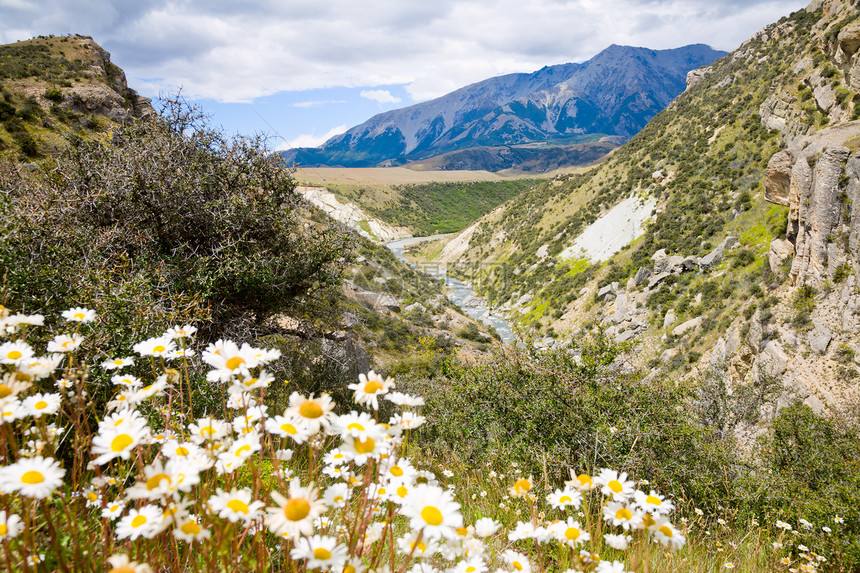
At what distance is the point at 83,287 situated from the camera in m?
4.25

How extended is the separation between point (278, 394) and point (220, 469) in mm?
3987

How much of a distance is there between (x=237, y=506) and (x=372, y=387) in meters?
0.58

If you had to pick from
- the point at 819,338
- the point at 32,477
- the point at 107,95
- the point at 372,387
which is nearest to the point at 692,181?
the point at 819,338

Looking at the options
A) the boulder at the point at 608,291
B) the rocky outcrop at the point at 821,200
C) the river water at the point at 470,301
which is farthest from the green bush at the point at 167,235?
the boulder at the point at 608,291

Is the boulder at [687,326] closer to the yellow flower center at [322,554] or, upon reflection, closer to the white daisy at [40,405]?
the yellow flower center at [322,554]

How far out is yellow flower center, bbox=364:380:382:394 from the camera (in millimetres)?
1501

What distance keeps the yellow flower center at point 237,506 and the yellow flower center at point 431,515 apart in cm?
57

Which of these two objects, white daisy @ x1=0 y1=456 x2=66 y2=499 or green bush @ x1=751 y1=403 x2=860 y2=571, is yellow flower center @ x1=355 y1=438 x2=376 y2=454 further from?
green bush @ x1=751 y1=403 x2=860 y2=571

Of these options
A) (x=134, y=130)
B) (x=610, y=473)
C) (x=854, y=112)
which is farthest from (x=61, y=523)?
(x=854, y=112)

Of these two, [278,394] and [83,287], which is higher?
[83,287]

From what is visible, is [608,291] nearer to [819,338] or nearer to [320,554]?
[819,338]

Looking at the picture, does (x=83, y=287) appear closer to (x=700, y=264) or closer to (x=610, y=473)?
(x=610, y=473)

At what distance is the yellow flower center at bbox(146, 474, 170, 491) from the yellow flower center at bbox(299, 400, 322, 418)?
1.27 feet

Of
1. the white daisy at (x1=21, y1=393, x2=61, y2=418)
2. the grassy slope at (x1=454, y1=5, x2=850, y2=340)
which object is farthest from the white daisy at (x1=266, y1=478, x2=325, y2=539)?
the grassy slope at (x1=454, y1=5, x2=850, y2=340)
